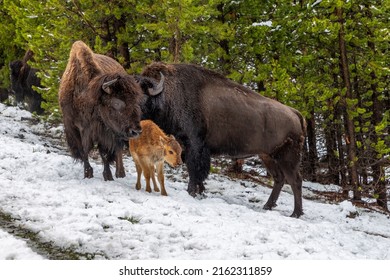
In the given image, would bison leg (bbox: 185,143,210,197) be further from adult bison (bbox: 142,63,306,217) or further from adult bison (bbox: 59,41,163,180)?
adult bison (bbox: 59,41,163,180)

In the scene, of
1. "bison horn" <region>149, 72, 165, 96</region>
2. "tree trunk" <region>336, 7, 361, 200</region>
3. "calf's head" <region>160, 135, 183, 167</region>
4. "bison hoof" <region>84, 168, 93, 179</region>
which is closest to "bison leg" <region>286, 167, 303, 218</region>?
"calf's head" <region>160, 135, 183, 167</region>

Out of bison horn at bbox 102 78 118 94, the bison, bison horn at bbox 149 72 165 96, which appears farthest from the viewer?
the bison

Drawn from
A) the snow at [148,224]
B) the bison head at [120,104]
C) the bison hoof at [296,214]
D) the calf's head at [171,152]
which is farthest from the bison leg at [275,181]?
the bison head at [120,104]

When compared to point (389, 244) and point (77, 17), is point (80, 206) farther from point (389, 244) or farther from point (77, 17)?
point (77, 17)

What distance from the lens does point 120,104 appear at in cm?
771

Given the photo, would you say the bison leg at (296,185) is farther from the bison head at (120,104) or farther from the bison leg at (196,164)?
the bison head at (120,104)

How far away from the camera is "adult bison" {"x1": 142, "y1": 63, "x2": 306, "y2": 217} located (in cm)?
912

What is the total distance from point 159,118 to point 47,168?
7.70 feet

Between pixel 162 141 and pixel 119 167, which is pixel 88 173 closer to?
pixel 119 167

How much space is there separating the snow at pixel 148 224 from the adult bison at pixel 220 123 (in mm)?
768

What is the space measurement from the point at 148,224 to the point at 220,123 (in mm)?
3853

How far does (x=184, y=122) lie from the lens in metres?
9.15

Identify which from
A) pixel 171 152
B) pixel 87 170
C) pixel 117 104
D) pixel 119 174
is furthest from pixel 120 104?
pixel 119 174

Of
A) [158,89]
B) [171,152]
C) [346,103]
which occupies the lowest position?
[171,152]
